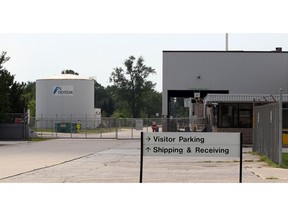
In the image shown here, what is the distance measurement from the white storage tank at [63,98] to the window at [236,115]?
41.0m

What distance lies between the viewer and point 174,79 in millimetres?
51625

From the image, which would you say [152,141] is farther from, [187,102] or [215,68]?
[187,102]

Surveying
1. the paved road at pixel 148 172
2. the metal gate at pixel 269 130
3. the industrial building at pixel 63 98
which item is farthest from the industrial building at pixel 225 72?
the industrial building at pixel 63 98

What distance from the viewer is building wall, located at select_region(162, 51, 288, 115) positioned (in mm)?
51531

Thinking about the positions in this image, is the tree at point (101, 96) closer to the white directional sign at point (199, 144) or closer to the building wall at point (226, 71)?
the building wall at point (226, 71)

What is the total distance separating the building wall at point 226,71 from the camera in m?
51.5

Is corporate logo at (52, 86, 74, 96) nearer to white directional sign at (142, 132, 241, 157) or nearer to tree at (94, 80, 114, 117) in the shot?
tree at (94, 80, 114, 117)

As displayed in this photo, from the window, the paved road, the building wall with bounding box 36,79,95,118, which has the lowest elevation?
the paved road

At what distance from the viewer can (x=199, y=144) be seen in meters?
13.9

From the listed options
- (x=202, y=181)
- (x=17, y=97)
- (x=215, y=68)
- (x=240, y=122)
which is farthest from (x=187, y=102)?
(x=202, y=181)

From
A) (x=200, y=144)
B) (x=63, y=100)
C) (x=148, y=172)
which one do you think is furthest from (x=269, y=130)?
(x=63, y=100)

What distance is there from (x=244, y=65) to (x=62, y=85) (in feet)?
115

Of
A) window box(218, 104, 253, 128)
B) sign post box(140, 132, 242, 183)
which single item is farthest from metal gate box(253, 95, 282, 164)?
window box(218, 104, 253, 128)

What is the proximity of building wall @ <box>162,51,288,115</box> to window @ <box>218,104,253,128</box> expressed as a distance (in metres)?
11.8
